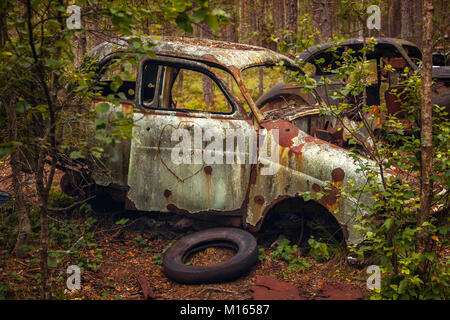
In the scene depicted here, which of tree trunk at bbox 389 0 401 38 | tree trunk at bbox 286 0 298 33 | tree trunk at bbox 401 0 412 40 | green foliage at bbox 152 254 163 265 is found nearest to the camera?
green foliage at bbox 152 254 163 265

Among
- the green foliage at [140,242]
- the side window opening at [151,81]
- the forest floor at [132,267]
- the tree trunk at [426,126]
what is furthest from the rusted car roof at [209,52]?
the green foliage at [140,242]

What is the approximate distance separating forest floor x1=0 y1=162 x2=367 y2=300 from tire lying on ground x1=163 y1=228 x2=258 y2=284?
72 millimetres

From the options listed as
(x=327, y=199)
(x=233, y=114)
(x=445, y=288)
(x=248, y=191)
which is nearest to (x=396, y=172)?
(x=327, y=199)

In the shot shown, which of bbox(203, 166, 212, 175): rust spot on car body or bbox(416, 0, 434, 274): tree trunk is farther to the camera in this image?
bbox(203, 166, 212, 175): rust spot on car body

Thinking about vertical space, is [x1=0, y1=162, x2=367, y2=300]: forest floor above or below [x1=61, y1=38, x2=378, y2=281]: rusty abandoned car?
below

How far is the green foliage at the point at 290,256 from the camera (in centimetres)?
399

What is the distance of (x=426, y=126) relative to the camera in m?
2.90

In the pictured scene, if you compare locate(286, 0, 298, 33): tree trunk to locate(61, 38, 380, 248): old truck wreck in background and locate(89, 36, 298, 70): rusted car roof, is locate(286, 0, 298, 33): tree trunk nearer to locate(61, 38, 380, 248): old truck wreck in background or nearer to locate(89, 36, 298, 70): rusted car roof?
locate(89, 36, 298, 70): rusted car roof

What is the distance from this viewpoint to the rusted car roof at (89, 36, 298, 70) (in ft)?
14.5

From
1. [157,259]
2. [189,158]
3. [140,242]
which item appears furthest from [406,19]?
[157,259]

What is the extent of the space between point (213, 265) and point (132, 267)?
0.90m

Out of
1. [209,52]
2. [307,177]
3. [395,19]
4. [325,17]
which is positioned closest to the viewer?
[307,177]

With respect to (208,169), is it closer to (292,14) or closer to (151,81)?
(151,81)

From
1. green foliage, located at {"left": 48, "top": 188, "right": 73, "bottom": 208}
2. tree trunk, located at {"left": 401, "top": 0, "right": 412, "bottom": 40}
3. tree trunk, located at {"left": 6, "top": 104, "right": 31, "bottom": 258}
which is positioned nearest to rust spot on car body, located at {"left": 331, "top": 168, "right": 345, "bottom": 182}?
tree trunk, located at {"left": 6, "top": 104, "right": 31, "bottom": 258}
